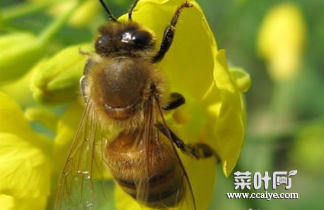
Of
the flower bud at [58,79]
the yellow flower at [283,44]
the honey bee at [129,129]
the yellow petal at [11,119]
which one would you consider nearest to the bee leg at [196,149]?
the honey bee at [129,129]

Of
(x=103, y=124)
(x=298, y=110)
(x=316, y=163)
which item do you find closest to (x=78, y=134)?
(x=103, y=124)

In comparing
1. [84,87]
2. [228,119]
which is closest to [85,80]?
[84,87]

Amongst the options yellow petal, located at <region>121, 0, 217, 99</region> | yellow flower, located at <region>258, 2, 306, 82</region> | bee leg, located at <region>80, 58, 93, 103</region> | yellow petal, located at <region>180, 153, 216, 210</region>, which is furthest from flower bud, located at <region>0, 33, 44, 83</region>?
yellow flower, located at <region>258, 2, 306, 82</region>

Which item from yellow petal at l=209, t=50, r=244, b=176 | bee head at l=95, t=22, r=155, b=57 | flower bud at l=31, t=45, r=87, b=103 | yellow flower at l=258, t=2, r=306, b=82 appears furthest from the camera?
yellow flower at l=258, t=2, r=306, b=82

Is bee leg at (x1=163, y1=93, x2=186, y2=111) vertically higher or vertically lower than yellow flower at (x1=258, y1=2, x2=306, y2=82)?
lower

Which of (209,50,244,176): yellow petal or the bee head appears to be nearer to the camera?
(209,50,244,176): yellow petal

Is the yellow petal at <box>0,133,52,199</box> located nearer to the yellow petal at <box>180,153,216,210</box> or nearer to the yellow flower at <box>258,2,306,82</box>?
the yellow petal at <box>180,153,216,210</box>

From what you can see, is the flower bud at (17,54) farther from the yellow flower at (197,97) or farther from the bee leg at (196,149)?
the bee leg at (196,149)
